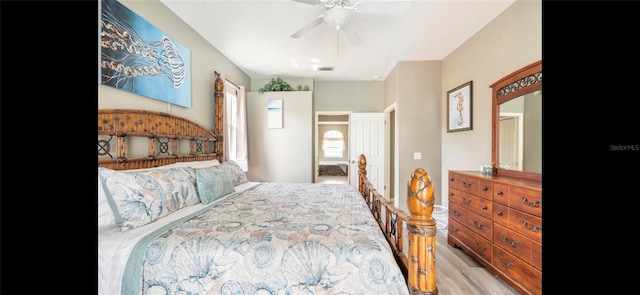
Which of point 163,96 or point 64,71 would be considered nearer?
point 64,71

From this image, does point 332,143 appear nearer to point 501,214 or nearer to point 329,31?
point 329,31

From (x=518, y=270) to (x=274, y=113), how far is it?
11.6 feet

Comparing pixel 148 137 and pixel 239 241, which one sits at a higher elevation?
pixel 148 137

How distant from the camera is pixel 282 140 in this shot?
13.4 feet

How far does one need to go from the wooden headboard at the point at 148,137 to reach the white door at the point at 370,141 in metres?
2.67

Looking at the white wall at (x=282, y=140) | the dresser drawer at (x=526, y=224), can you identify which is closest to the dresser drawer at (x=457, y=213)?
the dresser drawer at (x=526, y=224)

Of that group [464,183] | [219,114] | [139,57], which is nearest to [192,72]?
[219,114]

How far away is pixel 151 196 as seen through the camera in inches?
56.1

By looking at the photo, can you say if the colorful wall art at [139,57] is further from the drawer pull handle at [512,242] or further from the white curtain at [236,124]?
the drawer pull handle at [512,242]

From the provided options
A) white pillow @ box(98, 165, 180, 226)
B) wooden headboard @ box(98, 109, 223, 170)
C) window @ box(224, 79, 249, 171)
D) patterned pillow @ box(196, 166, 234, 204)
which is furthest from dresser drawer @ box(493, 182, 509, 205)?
window @ box(224, 79, 249, 171)

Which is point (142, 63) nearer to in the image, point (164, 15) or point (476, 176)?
point (164, 15)
